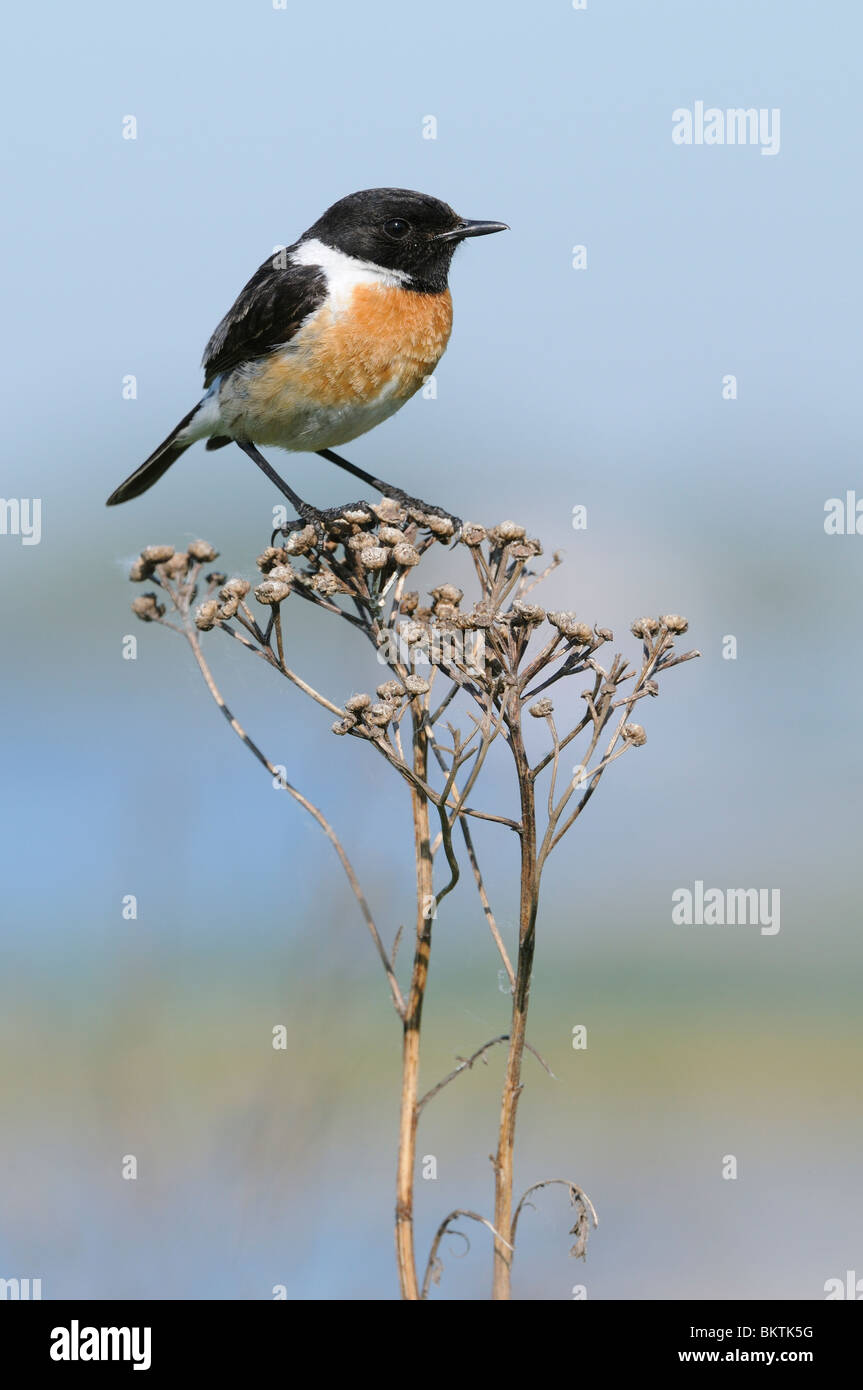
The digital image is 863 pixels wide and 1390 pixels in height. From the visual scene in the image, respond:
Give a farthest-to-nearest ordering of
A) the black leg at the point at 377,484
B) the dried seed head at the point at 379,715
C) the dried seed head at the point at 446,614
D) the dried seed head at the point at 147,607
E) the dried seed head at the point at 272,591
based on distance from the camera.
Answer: the black leg at the point at 377,484, the dried seed head at the point at 147,607, the dried seed head at the point at 272,591, the dried seed head at the point at 446,614, the dried seed head at the point at 379,715

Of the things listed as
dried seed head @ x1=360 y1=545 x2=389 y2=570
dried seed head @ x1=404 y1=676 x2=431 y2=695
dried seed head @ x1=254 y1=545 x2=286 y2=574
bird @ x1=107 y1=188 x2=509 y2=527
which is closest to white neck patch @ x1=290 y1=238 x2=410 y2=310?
bird @ x1=107 y1=188 x2=509 y2=527

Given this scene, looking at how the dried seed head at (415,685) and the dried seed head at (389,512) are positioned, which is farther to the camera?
the dried seed head at (389,512)

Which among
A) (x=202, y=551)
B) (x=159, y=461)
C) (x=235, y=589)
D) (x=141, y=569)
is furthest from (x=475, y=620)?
(x=159, y=461)

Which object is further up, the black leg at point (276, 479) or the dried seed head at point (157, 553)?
the black leg at point (276, 479)

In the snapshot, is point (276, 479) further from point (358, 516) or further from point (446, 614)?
point (446, 614)

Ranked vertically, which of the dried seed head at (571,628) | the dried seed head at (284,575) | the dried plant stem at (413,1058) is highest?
the dried seed head at (284,575)

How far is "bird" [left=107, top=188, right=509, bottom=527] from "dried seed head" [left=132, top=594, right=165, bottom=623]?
1665 mm

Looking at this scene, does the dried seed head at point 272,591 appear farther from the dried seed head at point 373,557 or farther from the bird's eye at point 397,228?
the bird's eye at point 397,228

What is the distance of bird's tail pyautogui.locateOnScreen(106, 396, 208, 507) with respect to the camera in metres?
4.89

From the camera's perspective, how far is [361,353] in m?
4.69

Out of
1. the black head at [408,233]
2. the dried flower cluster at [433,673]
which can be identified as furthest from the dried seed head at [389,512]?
the black head at [408,233]

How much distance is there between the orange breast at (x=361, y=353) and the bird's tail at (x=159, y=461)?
35cm

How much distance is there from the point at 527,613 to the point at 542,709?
201 millimetres

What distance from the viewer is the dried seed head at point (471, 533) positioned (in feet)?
9.52
